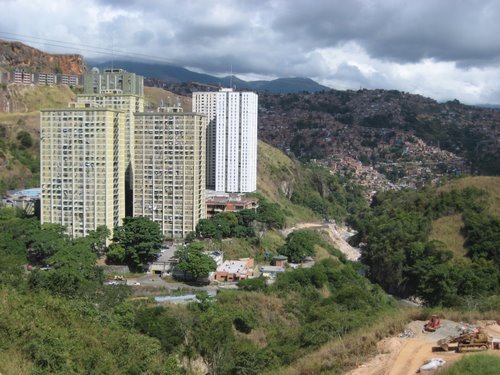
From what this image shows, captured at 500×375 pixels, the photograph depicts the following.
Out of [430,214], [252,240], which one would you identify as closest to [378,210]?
[430,214]

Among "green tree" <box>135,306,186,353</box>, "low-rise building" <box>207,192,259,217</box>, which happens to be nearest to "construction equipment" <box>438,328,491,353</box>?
"green tree" <box>135,306,186,353</box>

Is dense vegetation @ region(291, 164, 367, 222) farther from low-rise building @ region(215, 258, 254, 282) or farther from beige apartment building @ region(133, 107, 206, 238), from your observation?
low-rise building @ region(215, 258, 254, 282)

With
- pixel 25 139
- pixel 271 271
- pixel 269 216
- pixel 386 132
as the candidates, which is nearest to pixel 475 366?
pixel 271 271

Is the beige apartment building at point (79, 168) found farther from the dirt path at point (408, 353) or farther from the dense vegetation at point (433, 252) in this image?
the dirt path at point (408, 353)

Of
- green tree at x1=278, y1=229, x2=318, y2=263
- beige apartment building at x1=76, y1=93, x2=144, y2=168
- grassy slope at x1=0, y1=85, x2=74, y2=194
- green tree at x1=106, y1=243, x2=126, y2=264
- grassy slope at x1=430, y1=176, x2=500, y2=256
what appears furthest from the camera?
grassy slope at x1=0, y1=85, x2=74, y2=194

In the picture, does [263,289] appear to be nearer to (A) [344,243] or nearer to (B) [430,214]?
(B) [430,214]

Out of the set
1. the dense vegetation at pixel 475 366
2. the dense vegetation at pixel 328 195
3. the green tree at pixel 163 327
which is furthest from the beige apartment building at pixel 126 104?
the dense vegetation at pixel 328 195
